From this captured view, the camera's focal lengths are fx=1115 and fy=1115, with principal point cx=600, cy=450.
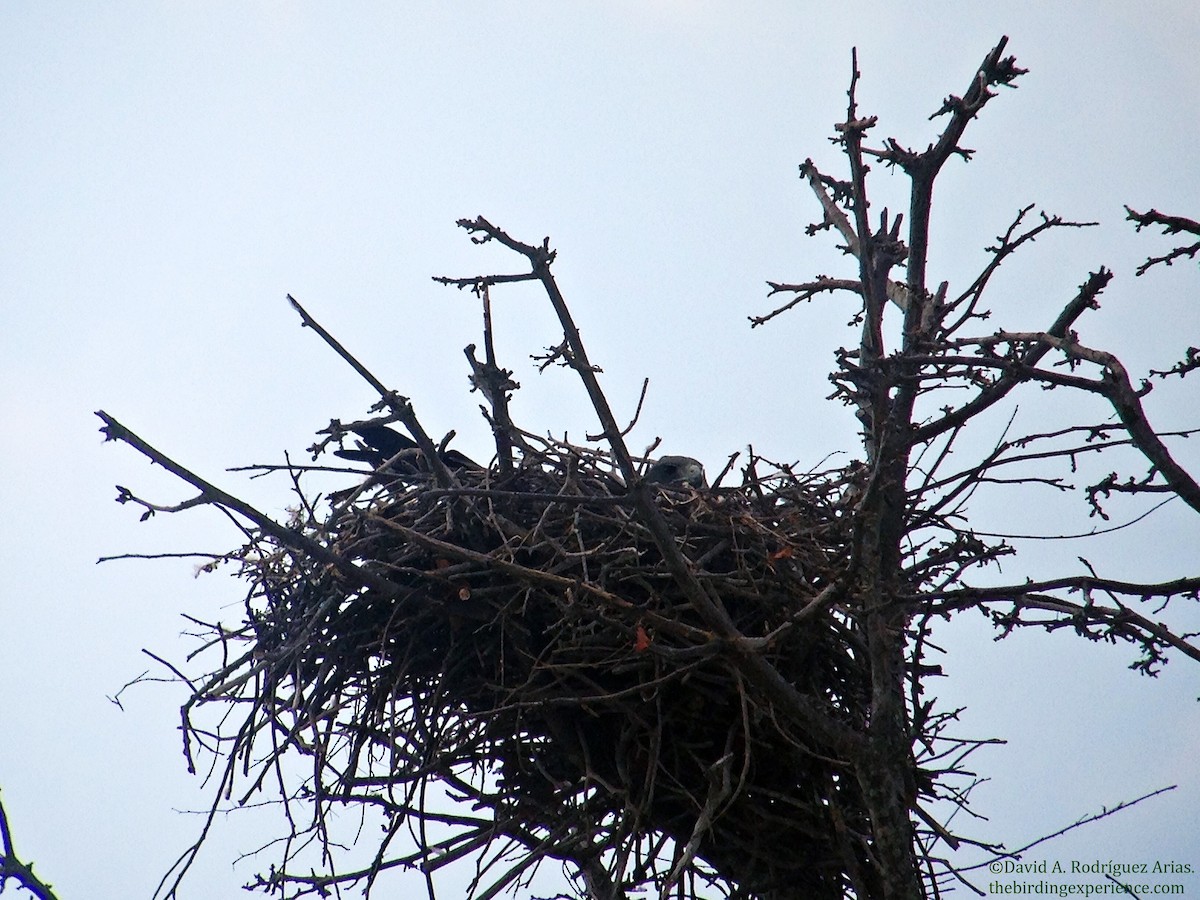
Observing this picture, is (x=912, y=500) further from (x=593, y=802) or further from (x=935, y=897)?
(x=593, y=802)

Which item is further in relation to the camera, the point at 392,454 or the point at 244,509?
the point at 392,454

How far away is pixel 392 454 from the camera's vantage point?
4121 millimetres

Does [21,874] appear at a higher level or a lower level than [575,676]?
lower

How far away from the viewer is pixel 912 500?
10.2ft

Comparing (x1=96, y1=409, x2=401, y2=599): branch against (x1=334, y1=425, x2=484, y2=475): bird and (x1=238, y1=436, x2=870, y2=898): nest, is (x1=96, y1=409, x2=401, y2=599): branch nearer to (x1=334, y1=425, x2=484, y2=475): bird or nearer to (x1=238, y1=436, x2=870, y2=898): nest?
(x1=238, y1=436, x2=870, y2=898): nest

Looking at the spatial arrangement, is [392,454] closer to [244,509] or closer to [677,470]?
[677,470]

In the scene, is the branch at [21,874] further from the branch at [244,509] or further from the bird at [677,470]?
the bird at [677,470]

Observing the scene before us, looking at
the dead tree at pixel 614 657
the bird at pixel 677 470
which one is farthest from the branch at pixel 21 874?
the bird at pixel 677 470

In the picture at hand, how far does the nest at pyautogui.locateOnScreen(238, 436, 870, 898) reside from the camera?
10.8 ft

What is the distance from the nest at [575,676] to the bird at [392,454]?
23 centimetres

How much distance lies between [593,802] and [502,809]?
32cm

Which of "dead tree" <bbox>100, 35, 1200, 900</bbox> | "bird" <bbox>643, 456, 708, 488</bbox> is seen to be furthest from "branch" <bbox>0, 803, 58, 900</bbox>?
"bird" <bbox>643, 456, 708, 488</bbox>

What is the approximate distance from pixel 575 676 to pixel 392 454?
1274mm

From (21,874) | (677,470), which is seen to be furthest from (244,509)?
(677,470)
